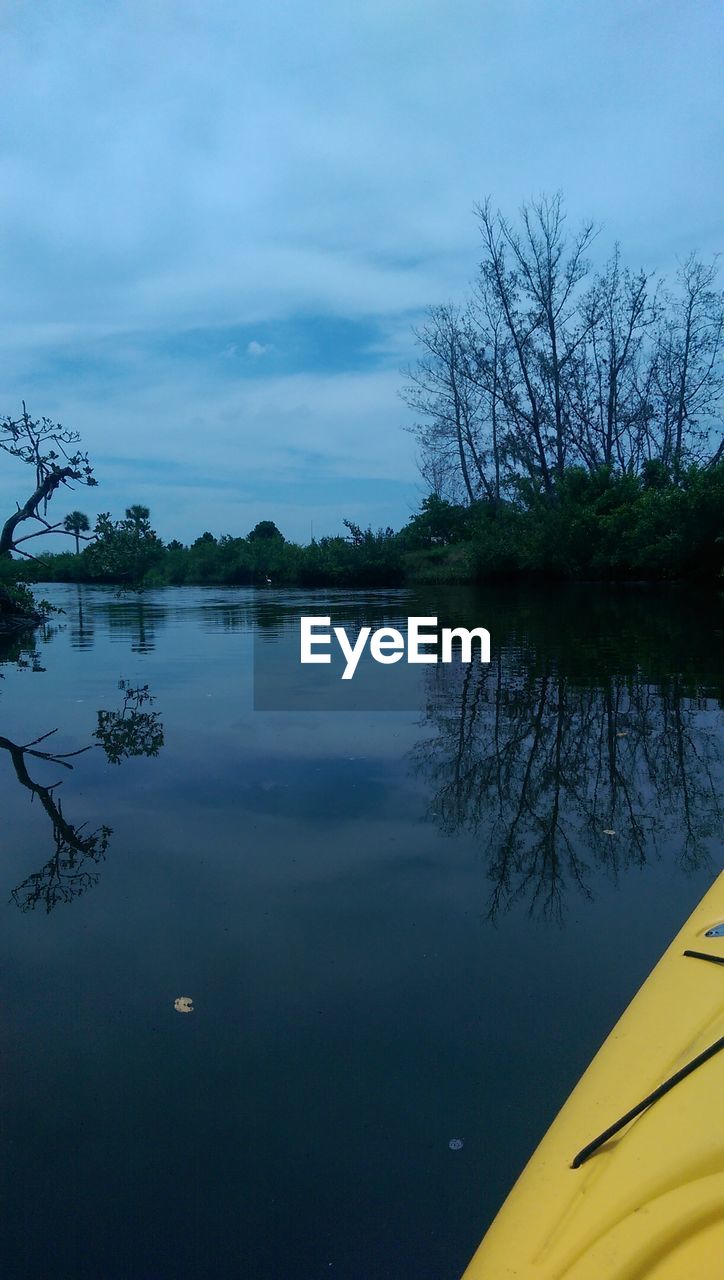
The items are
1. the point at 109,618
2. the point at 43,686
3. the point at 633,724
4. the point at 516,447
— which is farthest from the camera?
the point at 516,447

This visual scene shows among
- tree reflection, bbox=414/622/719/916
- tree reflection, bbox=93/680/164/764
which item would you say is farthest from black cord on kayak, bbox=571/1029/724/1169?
tree reflection, bbox=93/680/164/764

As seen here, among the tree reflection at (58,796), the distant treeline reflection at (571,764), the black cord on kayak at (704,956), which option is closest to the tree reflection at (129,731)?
the tree reflection at (58,796)

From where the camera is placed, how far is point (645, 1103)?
66.1 inches

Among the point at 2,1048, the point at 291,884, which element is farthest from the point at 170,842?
the point at 2,1048

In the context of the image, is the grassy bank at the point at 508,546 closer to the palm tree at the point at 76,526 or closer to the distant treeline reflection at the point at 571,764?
the palm tree at the point at 76,526

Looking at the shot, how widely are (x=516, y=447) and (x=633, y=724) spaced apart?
32.9m

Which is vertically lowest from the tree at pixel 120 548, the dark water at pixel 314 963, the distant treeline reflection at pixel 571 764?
the dark water at pixel 314 963

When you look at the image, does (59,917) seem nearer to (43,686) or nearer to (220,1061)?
(220,1061)

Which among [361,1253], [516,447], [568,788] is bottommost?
[361,1253]

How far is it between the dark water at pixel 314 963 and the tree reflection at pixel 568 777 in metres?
0.03

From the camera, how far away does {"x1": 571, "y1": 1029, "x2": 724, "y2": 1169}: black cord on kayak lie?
163cm

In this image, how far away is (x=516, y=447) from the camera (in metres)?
38.1

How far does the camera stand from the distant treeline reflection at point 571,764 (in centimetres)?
426

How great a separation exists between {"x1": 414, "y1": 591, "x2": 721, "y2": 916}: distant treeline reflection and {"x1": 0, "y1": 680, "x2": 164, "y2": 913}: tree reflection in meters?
1.92
